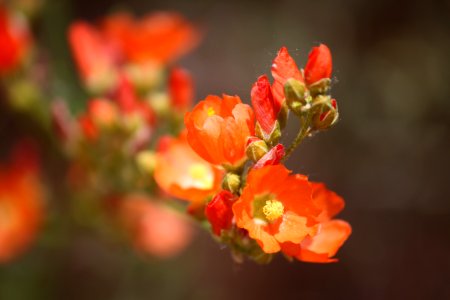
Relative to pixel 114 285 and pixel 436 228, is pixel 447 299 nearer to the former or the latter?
pixel 436 228

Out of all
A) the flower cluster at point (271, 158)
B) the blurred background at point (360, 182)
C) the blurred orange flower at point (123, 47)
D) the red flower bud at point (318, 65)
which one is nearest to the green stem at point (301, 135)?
the flower cluster at point (271, 158)

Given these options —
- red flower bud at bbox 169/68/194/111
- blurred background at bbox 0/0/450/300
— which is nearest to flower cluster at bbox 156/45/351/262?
red flower bud at bbox 169/68/194/111

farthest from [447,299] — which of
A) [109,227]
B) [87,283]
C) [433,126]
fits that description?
[87,283]

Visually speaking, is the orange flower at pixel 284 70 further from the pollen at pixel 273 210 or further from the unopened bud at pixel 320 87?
the pollen at pixel 273 210

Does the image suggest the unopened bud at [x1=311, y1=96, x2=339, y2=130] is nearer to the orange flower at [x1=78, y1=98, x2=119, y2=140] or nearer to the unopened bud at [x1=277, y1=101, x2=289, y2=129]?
Answer: the unopened bud at [x1=277, y1=101, x2=289, y2=129]

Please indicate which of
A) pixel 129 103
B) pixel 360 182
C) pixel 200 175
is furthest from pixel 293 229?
pixel 360 182

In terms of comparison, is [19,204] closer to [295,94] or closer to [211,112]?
[211,112]
